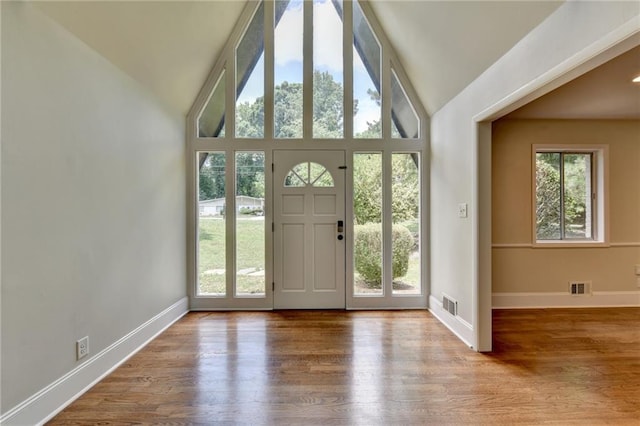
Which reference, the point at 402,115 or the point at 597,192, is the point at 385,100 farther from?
the point at 597,192

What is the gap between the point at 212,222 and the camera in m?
3.63

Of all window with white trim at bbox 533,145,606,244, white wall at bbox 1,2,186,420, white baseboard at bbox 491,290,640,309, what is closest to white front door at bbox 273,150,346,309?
white wall at bbox 1,2,186,420

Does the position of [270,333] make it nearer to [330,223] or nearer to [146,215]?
[330,223]

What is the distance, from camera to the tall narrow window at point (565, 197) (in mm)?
3746

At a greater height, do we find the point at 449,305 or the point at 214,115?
the point at 214,115

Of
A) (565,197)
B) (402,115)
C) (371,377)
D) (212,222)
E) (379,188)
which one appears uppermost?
(402,115)

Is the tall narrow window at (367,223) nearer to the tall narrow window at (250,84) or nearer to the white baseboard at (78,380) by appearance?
the tall narrow window at (250,84)

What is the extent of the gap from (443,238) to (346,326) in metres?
1.43

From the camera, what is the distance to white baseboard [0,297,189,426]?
5.30 ft

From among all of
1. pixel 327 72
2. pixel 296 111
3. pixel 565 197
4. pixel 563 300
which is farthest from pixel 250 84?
pixel 563 300

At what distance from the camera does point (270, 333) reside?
2920mm

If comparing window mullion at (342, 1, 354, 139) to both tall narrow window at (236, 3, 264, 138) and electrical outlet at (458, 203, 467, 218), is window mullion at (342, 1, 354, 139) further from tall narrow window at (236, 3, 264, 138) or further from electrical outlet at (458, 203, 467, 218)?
electrical outlet at (458, 203, 467, 218)

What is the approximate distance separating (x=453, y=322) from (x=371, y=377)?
A: 126cm

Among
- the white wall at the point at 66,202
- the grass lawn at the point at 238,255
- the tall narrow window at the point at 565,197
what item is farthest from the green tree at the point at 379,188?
the white wall at the point at 66,202
